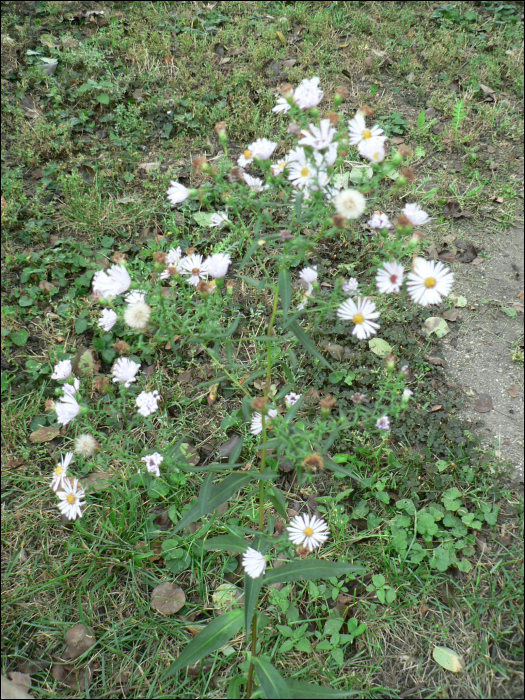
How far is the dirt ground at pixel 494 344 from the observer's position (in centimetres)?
244

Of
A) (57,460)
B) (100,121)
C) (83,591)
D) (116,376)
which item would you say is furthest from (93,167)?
(83,591)

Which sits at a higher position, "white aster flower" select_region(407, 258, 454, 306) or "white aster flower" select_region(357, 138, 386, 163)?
"white aster flower" select_region(357, 138, 386, 163)

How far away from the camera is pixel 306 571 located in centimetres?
172

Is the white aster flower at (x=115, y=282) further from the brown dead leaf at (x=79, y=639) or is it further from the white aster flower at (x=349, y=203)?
the brown dead leaf at (x=79, y=639)

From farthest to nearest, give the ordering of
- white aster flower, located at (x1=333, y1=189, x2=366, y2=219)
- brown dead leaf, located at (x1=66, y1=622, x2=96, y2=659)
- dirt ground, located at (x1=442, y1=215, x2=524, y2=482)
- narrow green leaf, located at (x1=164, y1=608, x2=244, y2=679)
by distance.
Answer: dirt ground, located at (x1=442, y1=215, x2=524, y2=482), brown dead leaf, located at (x1=66, y1=622, x2=96, y2=659), narrow green leaf, located at (x1=164, y1=608, x2=244, y2=679), white aster flower, located at (x1=333, y1=189, x2=366, y2=219)

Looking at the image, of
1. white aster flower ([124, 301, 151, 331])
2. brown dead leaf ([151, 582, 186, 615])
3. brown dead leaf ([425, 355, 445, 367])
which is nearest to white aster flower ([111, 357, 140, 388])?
white aster flower ([124, 301, 151, 331])

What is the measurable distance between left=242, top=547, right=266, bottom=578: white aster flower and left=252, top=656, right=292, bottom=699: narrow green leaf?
298 millimetres

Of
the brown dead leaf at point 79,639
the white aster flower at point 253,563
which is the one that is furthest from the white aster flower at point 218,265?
the brown dead leaf at point 79,639

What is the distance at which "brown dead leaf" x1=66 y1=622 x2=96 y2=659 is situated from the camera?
1.96m

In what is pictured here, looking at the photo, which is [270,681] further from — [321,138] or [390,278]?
[321,138]

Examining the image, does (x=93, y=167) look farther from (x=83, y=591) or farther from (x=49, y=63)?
(x=83, y=591)

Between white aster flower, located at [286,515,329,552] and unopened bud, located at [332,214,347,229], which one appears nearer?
unopened bud, located at [332,214,347,229]

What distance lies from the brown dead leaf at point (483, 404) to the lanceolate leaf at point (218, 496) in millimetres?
1342

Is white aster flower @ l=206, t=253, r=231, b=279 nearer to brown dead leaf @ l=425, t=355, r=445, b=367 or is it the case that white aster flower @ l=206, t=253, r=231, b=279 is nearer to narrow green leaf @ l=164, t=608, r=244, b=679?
narrow green leaf @ l=164, t=608, r=244, b=679
